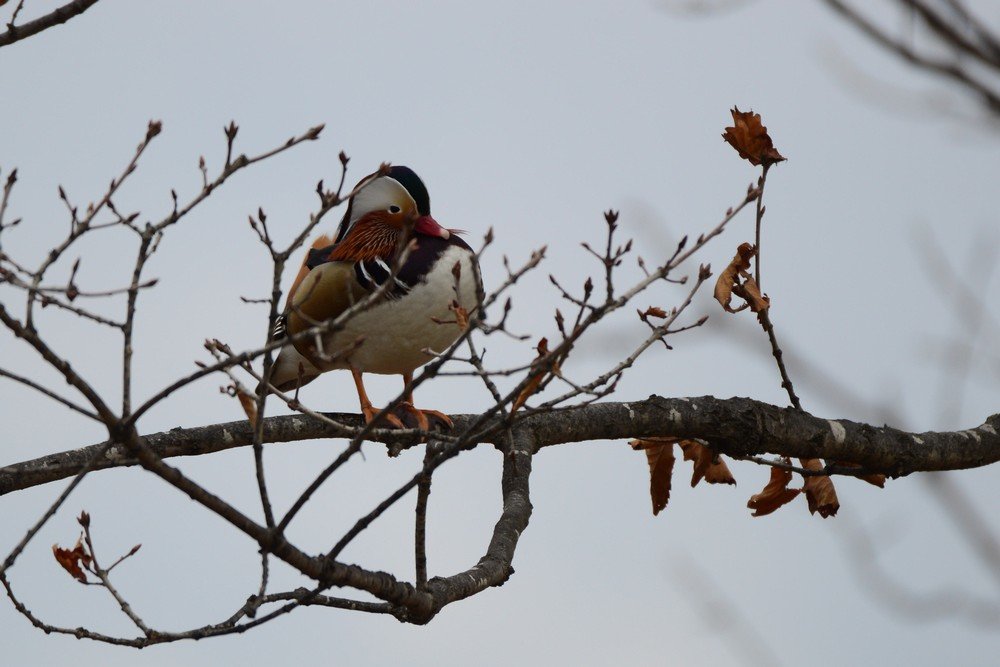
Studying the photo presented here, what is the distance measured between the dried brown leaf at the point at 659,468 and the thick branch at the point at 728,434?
8cm

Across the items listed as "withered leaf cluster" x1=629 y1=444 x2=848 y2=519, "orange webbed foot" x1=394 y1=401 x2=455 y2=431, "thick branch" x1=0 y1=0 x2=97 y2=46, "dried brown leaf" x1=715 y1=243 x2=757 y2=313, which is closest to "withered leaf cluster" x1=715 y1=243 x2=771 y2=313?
"dried brown leaf" x1=715 y1=243 x2=757 y2=313

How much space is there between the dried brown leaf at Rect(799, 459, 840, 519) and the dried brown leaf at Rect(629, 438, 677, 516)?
1.60ft

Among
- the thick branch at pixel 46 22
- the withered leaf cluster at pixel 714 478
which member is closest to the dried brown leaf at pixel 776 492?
the withered leaf cluster at pixel 714 478

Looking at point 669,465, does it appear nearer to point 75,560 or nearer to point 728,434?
point 728,434

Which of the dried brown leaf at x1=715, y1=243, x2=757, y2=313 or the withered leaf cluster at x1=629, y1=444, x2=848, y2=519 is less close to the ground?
the dried brown leaf at x1=715, y1=243, x2=757, y2=313

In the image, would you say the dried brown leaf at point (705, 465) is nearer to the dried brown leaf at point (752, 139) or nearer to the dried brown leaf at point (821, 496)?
the dried brown leaf at point (821, 496)

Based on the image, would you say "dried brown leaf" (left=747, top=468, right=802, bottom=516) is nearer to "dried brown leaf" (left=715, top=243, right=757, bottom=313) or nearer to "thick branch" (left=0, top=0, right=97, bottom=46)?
"dried brown leaf" (left=715, top=243, right=757, bottom=313)

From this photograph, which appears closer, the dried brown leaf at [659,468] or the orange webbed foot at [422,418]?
the dried brown leaf at [659,468]

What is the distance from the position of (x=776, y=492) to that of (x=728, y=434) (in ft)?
1.07

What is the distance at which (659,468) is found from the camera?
436cm

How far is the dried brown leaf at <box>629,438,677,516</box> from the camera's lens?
4.34m

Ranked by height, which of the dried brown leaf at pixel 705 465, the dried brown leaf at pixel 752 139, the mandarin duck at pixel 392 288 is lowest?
the dried brown leaf at pixel 705 465

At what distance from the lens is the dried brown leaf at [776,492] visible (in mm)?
4320

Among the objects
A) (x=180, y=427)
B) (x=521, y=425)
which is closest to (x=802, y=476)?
(x=521, y=425)
